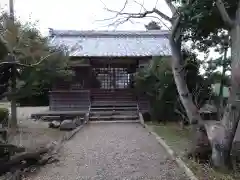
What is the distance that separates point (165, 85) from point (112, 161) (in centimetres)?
735

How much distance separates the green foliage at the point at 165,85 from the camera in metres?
13.9

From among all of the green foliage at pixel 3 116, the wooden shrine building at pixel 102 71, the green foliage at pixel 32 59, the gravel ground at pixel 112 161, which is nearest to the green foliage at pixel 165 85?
the wooden shrine building at pixel 102 71

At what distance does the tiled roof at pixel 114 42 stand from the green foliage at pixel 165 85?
303cm

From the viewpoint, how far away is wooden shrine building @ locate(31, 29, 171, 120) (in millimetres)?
18406

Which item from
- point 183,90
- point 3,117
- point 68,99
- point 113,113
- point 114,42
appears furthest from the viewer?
point 114,42

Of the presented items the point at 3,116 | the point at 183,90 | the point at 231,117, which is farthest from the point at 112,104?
the point at 231,117

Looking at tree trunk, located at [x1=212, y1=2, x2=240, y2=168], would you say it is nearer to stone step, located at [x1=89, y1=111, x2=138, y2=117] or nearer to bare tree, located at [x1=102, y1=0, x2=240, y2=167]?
bare tree, located at [x1=102, y1=0, x2=240, y2=167]

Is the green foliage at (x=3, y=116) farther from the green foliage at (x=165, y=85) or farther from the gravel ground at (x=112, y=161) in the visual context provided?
the green foliage at (x=165, y=85)

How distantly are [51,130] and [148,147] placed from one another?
18.5 ft

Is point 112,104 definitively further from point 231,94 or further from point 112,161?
point 231,94

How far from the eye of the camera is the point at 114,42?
22.7 metres

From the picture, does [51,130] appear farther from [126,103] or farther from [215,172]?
[215,172]

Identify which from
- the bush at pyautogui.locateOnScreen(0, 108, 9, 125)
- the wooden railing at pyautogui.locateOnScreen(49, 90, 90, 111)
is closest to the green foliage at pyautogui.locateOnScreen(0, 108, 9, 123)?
the bush at pyautogui.locateOnScreen(0, 108, 9, 125)

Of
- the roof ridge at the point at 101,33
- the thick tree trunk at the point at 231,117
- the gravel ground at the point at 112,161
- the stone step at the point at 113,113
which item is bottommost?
the stone step at the point at 113,113
